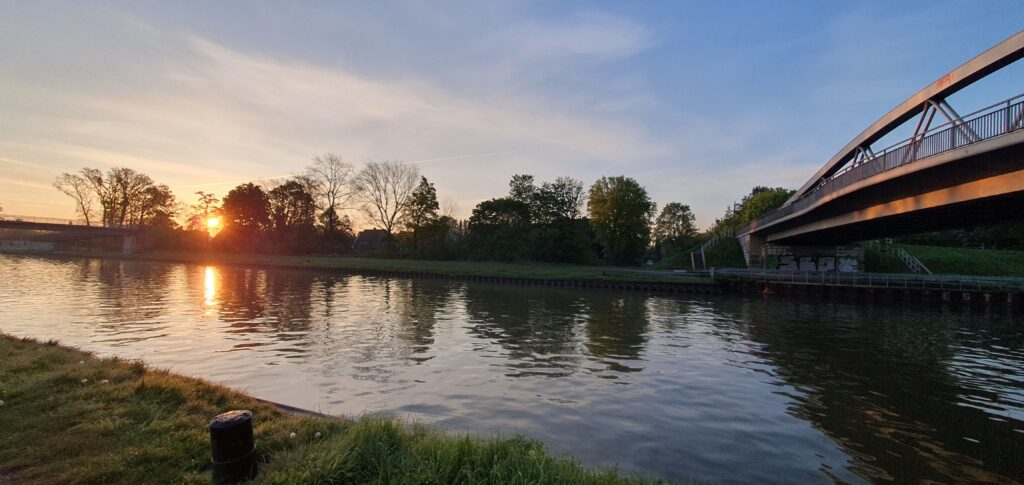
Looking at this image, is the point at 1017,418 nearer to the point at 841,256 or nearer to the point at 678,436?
the point at 678,436

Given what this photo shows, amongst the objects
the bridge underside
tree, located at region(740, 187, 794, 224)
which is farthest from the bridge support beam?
tree, located at region(740, 187, 794, 224)

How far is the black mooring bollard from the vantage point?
4.76 meters

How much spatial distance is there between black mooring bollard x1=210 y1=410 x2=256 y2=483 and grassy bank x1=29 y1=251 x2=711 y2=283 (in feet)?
144

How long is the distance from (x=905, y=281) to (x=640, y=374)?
3788 centimetres

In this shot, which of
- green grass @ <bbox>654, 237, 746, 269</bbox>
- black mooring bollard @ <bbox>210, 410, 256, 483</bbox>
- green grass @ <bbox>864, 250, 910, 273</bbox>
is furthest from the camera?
Answer: green grass @ <bbox>654, 237, 746, 269</bbox>

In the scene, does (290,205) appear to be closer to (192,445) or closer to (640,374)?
(640,374)

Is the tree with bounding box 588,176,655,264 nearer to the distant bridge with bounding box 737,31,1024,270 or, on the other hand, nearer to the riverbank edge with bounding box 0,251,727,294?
the riverbank edge with bounding box 0,251,727,294

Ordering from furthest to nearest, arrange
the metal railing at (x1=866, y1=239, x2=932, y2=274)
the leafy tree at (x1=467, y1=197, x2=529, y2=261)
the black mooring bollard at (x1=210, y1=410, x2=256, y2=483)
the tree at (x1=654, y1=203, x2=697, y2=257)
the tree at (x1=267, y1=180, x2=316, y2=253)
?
1. the tree at (x1=654, y1=203, x2=697, y2=257)
2. the tree at (x1=267, y1=180, x2=316, y2=253)
3. the leafy tree at (x1=467, y1=197, x2=529, y2=261)
4. the metal railing at (x1=866, y1=239, x2=932, y2=274)
5. the black mooring bollard at (x1=210, y1=410, x2=256, y2=483)

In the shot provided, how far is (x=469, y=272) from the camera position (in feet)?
194

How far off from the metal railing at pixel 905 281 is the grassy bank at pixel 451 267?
604 centimetres

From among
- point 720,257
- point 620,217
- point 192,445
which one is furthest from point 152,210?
point 192,445

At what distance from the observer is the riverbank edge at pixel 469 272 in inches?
1794

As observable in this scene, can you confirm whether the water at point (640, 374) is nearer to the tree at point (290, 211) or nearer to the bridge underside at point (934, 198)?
the bridge underside at point (934, 198)

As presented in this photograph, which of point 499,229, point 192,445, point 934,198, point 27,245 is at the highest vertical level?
point 499,229
